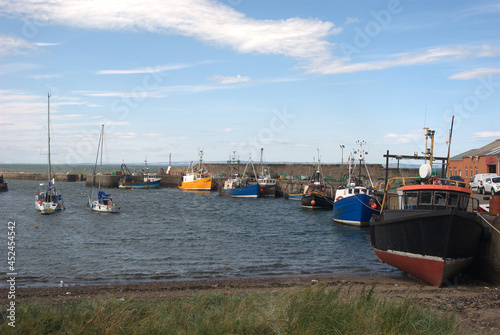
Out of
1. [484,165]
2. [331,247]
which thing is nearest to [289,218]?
[331,247]

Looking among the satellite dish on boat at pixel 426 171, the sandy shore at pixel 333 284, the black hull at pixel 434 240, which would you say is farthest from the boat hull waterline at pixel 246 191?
the black hull at pixel 434 240

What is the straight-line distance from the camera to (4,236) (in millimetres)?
24516

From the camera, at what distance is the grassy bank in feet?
23.5

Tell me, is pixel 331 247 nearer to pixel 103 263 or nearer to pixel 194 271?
pixel 194 271

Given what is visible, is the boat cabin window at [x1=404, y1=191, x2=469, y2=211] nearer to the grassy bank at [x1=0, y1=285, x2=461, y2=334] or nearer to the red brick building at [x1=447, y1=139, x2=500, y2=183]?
the grassy bank at [x1=0, y1=285, x2=461, y2=334]

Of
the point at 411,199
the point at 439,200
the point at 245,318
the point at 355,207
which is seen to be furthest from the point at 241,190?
the point at 245,318

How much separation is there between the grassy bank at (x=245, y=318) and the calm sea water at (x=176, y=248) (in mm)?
7286

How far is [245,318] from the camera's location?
7328 mm

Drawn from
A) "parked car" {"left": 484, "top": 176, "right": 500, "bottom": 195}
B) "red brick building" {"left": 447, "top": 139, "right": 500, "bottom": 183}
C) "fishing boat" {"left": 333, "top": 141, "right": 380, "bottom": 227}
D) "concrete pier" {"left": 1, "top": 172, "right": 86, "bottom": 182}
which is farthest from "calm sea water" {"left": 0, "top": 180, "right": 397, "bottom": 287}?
"concrete pier" {"left": 1, "top": 172, "right": 86, "bottom": 182}

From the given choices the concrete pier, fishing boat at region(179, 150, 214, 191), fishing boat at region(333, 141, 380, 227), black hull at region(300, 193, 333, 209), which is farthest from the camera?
the concrete pier

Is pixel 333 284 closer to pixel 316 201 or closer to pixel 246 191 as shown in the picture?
pixel 316 201

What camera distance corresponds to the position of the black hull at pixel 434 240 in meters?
12.5

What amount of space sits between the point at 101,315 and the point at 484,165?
37.9 meters

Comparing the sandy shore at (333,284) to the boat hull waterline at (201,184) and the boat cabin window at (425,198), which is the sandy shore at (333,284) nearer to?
the boat cabin window at (425,198)
